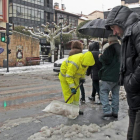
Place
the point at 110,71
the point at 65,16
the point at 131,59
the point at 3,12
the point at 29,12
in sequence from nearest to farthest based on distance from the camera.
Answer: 1. the point at 131,59
2. the point at 110,71
3. the point at 3,12
4. the point at 29,12
5. the point at 65,16

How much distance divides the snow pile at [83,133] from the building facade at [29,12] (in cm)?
4320

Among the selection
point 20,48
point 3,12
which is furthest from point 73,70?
point 3,12

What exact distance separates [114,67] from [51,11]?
51.6m

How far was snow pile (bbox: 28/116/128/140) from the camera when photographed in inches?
136

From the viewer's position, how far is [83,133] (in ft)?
11.9

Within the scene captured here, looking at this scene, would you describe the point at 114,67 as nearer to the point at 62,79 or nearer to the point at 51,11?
the point at 62,79

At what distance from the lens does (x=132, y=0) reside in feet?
229

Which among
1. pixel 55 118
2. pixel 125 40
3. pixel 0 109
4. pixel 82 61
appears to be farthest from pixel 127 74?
pixel 0 109

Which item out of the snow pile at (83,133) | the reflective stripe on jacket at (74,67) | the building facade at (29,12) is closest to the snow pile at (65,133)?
the snow pile at (83,133)

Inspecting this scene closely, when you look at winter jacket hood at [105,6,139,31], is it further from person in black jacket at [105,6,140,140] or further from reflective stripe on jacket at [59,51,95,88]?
reflective stripe on jacket at [59,51,95,88]

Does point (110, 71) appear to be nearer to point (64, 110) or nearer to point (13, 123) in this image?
point (64, 110)

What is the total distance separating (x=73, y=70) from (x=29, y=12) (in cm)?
4569

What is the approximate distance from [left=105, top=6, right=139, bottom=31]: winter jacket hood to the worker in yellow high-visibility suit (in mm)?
1855

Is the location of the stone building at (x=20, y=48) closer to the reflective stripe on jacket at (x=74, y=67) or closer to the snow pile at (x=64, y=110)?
the reflective stripe on jacket at (x=74, y=67)
